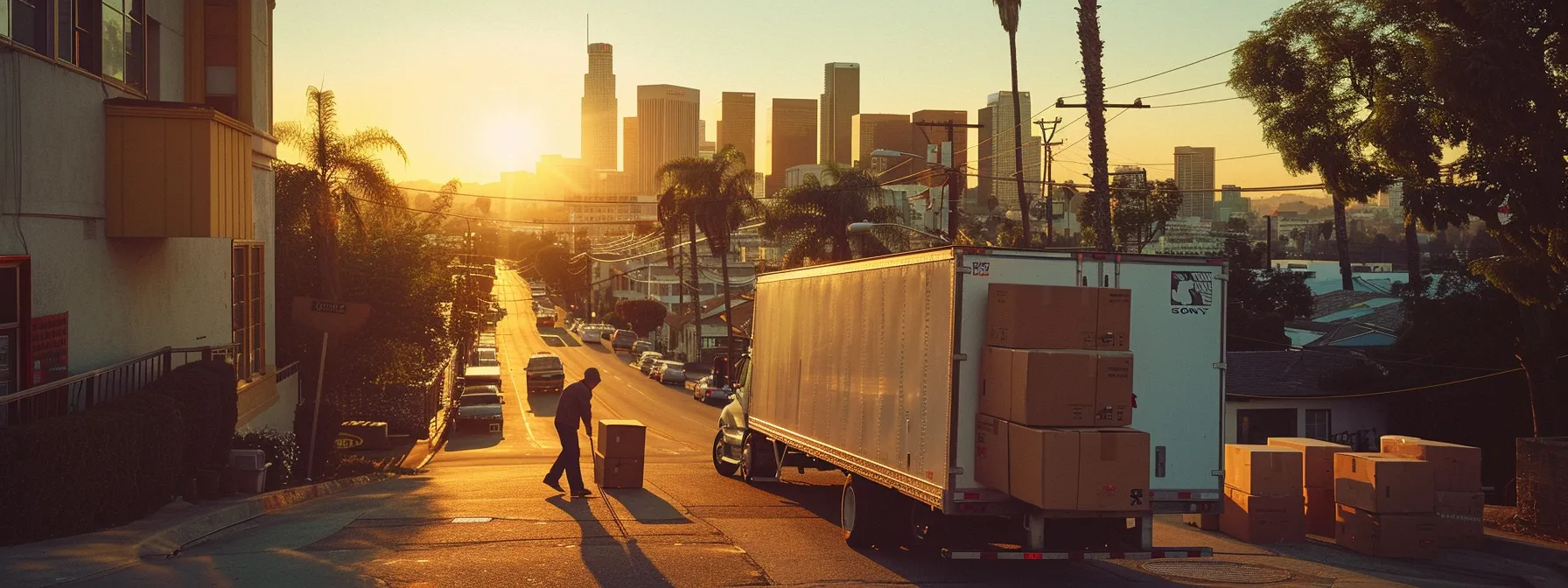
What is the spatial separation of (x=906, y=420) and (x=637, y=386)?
61184 mm

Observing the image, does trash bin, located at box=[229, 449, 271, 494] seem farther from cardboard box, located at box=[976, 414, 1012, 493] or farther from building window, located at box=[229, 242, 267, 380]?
cardboard box, located at box=[976, 414, 1012, 493]

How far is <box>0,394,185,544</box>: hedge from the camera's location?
10.2 metres

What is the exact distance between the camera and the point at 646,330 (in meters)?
114

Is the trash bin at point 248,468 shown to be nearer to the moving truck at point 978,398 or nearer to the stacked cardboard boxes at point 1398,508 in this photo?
the moving truck at point 978,398

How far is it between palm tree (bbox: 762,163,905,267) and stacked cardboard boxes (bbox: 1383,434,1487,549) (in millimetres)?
39576

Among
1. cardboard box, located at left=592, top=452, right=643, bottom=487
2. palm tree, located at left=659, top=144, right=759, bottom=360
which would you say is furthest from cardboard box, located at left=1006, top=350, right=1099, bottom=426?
palm tree, located at left=659, top=144, right=759, bottom=360

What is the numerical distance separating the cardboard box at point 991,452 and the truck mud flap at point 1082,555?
1.89 feet

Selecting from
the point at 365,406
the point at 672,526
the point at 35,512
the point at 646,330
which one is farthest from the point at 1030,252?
the point at 646,330

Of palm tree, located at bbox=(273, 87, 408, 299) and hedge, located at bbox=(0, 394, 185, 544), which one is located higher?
palm tree, located at bbox=(273, 87, 408, 299)

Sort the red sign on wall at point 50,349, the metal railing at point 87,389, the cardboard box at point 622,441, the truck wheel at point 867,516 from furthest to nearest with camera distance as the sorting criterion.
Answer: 1. the cardboard box at point 622,441
2. the red sign on wall at point 50,349
3. the truck wheel at point 867,516
4. the metal railing at point 87,389

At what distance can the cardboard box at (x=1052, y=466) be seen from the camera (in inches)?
384

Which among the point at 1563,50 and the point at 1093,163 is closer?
the point at 1563,50

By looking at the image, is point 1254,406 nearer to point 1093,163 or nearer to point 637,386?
point 1093,163

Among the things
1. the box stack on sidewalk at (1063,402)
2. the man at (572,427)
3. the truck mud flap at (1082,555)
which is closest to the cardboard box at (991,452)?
the box stack on sidewalk at (1063,402)
